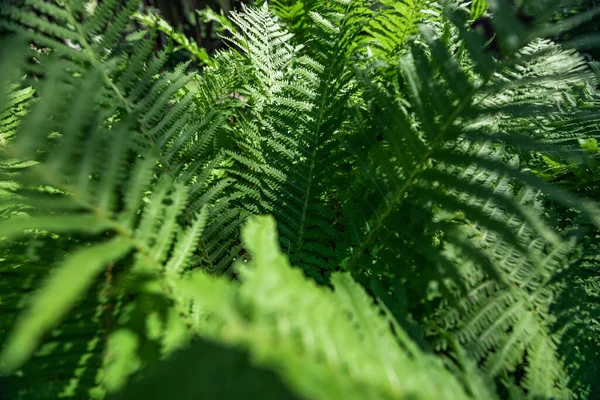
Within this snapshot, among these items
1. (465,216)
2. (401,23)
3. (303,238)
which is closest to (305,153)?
(303,238)

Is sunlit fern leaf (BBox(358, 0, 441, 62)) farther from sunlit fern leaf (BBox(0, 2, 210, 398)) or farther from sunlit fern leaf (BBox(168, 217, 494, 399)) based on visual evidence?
sunlit fern leaf (BBox(168, 217, 494, 399))

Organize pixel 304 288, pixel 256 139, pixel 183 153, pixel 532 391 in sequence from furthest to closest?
1. pixel 256 139
2. pixel 183 153
3. pixel 532 391
4. pixel 304 288

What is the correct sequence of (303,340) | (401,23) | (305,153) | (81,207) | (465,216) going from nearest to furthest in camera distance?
(303,340)
(81,207)
(465,216)
(305,153)
(401,23)

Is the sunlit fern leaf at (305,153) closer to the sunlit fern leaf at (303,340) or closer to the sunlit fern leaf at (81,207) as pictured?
the sunlit fern leaf at (81,207)

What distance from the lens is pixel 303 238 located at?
964 millimetres

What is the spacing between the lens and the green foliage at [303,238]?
1.27 ft

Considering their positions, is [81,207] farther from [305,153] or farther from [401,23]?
[401,23]

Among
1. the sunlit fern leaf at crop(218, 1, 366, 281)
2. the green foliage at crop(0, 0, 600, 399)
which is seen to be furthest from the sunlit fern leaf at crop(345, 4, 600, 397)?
the sunlit fern leaf at crop(218, 1, 366, 281)

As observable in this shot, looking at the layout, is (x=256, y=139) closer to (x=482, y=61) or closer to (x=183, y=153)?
(x=183, y=153)

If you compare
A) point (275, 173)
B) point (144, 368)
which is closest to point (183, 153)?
point (275, 173)

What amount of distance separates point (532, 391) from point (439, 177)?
0.38 meters

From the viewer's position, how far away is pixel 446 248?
2.31ft

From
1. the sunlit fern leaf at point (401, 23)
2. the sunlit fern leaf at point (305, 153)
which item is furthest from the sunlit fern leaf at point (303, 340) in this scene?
the sunlit fern leaf at point (401, 23)

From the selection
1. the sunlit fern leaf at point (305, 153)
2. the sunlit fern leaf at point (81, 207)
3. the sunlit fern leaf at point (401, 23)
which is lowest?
the sunlit fern leaf at point (81, 207)
